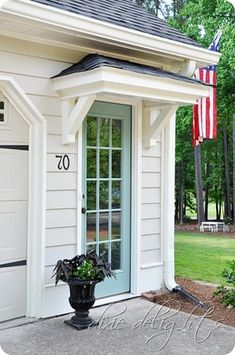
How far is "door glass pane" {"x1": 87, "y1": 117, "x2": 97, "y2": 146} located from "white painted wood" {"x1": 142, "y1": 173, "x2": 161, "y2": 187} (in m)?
0.72

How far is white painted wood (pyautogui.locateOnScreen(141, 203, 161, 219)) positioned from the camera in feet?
15.7

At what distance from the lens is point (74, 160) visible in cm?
418

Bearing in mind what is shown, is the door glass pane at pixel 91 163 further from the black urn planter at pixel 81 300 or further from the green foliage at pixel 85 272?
the black urn planter at pixel 81 300

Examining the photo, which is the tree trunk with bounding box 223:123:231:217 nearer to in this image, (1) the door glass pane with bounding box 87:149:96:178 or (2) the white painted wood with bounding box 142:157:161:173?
(2) the white painted wood with bounding box 142:157:161:173

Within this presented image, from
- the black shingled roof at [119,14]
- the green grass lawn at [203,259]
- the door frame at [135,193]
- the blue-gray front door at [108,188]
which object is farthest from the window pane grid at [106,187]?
the green grass lawn at [203,259]

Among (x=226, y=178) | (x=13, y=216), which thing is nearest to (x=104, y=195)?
(x=13, y=216)

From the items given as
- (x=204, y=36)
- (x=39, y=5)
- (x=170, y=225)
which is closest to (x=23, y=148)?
(x=39, y=5)

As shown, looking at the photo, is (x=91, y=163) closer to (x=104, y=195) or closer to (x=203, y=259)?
(x=104, y=195)

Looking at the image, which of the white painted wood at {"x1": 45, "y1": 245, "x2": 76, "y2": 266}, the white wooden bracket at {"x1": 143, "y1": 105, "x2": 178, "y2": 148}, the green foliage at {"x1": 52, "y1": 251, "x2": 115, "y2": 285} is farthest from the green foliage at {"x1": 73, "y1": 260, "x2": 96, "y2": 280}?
the white wooden bracket at {"x1": 143, "y1": 105, "x2": 178, "y2": 148}

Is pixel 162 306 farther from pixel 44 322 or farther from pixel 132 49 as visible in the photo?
pixel 132 49

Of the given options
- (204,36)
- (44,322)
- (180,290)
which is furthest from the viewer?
(204,36)

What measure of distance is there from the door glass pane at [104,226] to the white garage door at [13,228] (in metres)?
0.85

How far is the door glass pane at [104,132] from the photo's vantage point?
4.47m

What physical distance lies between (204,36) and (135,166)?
8897mm
